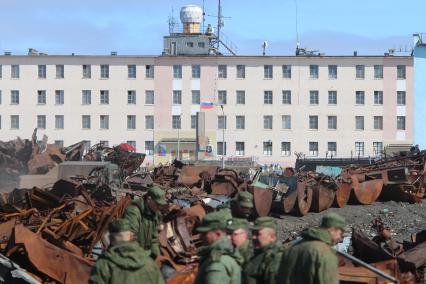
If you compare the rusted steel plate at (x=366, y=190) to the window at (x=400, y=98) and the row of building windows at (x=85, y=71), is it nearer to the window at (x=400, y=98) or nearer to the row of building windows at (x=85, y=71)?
the window at (x=400, y=98)

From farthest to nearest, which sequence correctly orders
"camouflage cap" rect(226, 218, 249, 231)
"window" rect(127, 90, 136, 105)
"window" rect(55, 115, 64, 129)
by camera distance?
"window" rect(55, 115, 64, 129) → "window" rect(127, 90, 136, 105) → "camouflage cap" rect(226, 218, 249, 231)

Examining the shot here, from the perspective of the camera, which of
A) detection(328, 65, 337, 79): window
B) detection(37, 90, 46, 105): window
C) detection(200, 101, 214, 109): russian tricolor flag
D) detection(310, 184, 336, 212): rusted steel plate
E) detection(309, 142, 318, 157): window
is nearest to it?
detection(310, 184, 336, 212): rusted steel plate

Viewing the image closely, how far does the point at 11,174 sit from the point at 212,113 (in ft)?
133

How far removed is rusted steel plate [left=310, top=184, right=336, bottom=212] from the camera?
22.1m


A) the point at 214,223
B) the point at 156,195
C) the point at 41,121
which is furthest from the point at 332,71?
the point at 214,223

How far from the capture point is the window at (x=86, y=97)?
6688cm

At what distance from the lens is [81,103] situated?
6706cm

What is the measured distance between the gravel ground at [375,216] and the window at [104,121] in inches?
1739

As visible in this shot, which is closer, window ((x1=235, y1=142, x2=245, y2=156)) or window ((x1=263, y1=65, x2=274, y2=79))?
window ((x1=235, y1=142, x2=245, y2=156))

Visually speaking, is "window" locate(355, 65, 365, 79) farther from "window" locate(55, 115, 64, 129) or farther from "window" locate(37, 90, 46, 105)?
"window" locate(37, 90, 46, 105)

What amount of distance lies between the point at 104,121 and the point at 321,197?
4630 centimetres

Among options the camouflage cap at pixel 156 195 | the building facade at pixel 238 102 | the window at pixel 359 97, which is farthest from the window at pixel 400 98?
the camouflage cap at pixel 156 195

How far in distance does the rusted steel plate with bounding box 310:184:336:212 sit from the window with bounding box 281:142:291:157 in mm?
43012

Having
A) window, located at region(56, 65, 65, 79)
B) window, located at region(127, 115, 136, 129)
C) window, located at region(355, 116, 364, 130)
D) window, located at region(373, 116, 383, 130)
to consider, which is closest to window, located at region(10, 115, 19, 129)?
window, located at region(56, 65, 65, 79)
